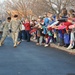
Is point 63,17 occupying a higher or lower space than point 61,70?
higher

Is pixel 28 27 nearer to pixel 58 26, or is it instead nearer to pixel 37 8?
pixel 58 26

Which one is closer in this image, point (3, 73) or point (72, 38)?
point (3, 73)

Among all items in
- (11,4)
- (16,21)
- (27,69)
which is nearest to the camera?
(27,69)

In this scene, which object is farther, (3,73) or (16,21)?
(16,21)

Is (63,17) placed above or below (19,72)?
above

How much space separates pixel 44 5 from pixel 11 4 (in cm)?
1886

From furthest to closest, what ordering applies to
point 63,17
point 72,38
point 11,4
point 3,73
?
point 11,4, point 63,17, point 72,38, point 3,73

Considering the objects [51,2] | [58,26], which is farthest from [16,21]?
[51,2]

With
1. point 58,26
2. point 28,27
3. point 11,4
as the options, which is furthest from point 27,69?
point 11,4

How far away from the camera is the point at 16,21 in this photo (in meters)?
22.1

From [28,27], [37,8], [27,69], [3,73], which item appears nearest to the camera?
[3,73]

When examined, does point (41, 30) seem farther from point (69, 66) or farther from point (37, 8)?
point (37, 8)

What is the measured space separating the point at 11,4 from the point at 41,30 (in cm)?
3682

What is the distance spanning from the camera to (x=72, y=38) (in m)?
17.1
